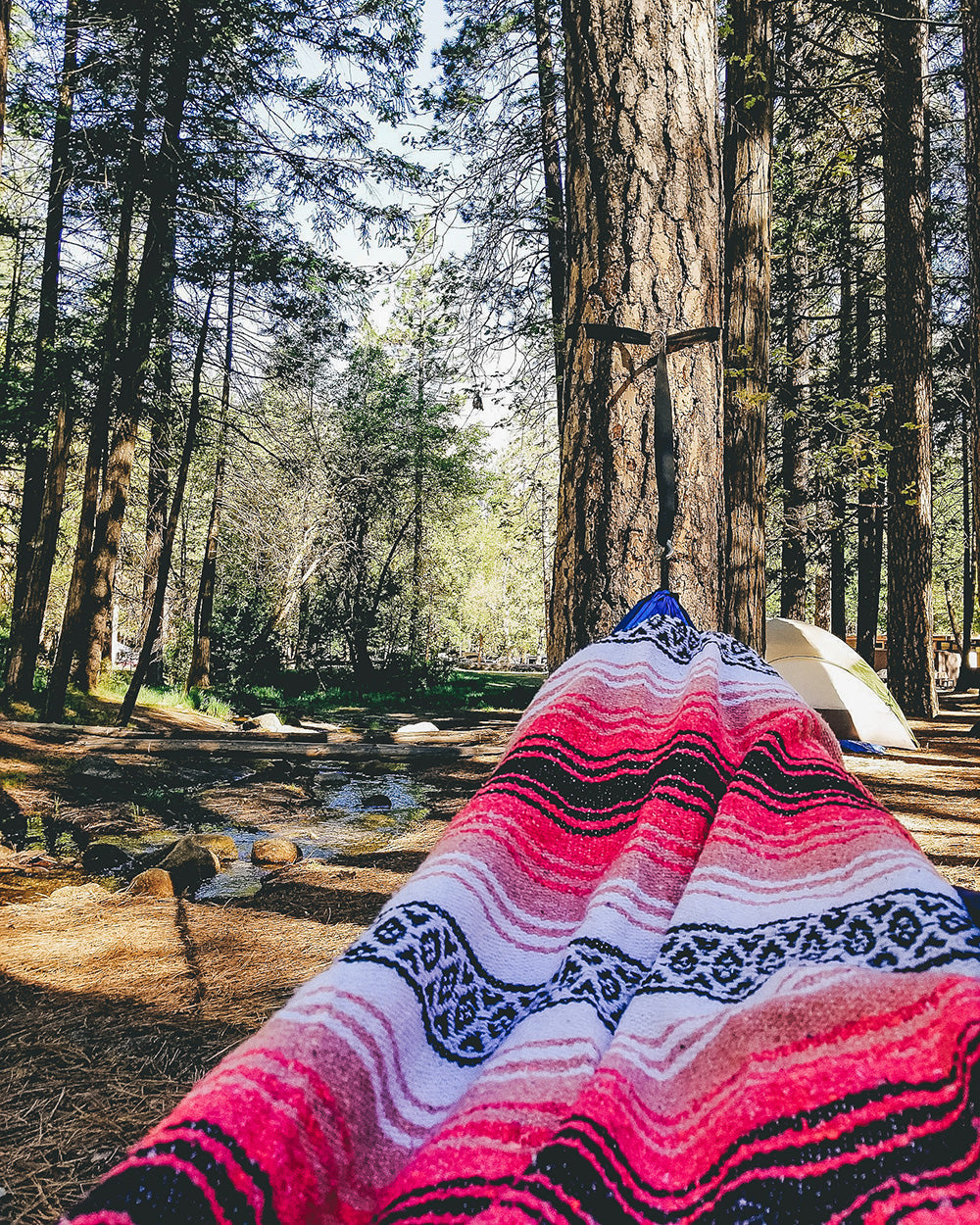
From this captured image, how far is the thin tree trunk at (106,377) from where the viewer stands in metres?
8.84

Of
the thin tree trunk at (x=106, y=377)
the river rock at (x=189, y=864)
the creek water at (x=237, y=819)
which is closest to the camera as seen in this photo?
the river rock at (x=189, y=864)

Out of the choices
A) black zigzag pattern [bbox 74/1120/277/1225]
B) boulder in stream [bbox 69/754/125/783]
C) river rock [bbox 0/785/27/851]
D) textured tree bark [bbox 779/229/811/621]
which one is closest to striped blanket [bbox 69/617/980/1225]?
black zigzag pattern [bbox 74/1120/277/1225]

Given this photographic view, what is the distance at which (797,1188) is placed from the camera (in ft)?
2.28

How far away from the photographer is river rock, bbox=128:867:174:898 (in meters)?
4.35

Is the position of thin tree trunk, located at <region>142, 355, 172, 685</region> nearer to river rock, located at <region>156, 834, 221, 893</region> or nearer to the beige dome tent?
river rock, located at <region>156, 834, 221, 893</region>

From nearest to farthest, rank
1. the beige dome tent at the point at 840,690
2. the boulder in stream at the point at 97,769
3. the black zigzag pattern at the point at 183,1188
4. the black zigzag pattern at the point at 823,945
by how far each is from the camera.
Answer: the black zigzag pattern at the point at 183,1188 < the black zigzag pattern at the point at 823,945 < the boulder in stream at the point at 97,769 < the beige dome tent at the point at 840,690

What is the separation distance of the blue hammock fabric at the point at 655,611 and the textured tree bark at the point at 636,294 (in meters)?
0.20

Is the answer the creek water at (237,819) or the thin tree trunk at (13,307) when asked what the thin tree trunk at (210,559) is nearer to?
the thin tree trunk at (13,307)

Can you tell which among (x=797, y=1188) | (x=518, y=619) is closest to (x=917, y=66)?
(x=797, y=1188)

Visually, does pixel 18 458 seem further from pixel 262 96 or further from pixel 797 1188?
pixel 797 1188

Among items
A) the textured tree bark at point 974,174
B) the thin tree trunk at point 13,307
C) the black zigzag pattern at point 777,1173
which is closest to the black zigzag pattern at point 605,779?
the black zigzag pattern at point 777,1173

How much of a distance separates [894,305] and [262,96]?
8425 millimetres

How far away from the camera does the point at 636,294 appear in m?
2.18

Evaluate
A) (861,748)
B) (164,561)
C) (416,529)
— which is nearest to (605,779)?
(861,748)
